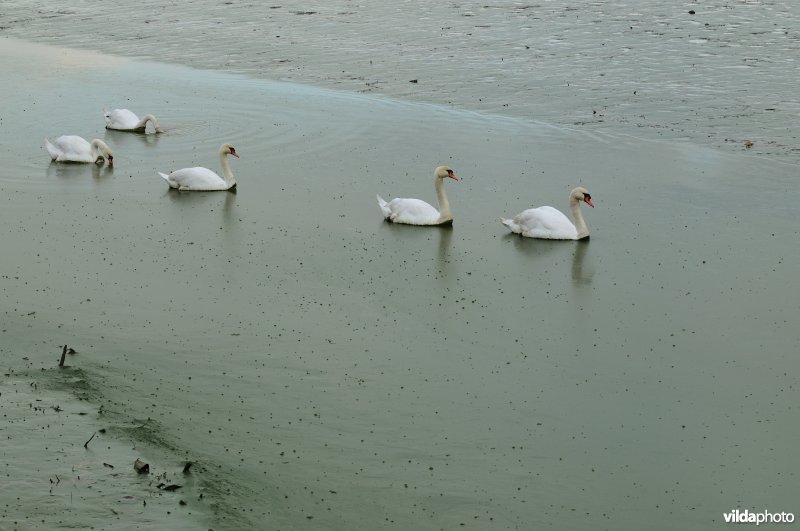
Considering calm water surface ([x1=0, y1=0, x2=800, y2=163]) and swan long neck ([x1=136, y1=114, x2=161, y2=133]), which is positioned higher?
calm water surface ([x1=0, y1=0, x2=800, y2=163])

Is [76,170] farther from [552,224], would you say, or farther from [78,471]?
[78,471]

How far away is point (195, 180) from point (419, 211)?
2.83 meters

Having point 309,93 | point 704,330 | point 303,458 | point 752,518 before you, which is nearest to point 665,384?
point 704,330

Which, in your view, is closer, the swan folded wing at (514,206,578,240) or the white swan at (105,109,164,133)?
the swan folded wing at (514,206,578,240)

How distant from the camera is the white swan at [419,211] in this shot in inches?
519

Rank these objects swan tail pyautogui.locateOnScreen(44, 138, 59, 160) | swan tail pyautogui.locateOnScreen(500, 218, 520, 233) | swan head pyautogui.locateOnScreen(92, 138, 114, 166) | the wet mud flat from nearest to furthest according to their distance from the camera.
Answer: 1. the wet mud flat
2. swan tail pyautogui.locateOnScreen(500, 218, 520, 233)
3. swan head pyautogui.locateOnScreen(92, 138, 114, 166)
4. swan tail pyautogui.locateOnScreen(44, 138, 59, 160)

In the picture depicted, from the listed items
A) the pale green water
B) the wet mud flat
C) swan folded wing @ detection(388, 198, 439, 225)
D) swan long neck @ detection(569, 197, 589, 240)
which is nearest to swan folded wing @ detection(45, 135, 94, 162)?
the pale green water

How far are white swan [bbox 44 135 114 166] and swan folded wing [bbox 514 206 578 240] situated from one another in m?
5.49

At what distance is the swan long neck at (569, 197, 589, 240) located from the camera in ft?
42.2

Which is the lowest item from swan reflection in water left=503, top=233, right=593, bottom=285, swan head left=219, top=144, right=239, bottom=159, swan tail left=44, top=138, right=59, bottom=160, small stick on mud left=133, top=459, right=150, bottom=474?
small stick on mud left=133, top=459, right=150, bottom=474

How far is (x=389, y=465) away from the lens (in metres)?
8.05

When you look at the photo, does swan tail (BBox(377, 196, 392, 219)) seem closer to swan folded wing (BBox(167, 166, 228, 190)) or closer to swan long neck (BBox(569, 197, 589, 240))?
swan long neck (BBox(569, 197, 589, 240))

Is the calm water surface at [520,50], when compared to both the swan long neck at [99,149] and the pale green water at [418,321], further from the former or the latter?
the swan long neck at [99,149]

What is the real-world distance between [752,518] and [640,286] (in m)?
4.20
